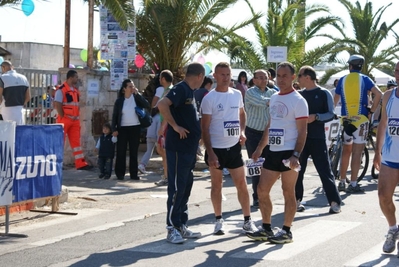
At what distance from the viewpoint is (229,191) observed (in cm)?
1342

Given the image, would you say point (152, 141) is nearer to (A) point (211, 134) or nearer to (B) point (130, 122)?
(B) point (130, 122)

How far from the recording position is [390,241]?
8.20 m

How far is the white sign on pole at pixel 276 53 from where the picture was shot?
72.1 ft

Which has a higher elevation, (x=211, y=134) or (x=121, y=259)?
(x=211, y=134)

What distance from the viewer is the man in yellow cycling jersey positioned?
12.9 metres

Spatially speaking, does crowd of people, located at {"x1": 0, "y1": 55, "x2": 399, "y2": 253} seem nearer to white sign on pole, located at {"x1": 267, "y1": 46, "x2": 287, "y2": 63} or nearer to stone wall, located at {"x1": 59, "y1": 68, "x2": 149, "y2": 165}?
stone wall, located at {"x1": 59, "y1": 68, "x2": 149, "y2": 165}

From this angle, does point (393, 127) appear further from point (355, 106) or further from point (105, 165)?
point (105, 165)

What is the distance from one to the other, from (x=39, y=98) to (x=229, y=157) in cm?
719

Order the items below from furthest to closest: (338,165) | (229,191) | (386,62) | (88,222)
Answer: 1. (386,62)
2. (338,165)
3. (229,191)
4. (88,222)

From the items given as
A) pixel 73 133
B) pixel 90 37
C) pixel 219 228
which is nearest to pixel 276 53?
pixel 90 37

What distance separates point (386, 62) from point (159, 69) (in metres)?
18.3

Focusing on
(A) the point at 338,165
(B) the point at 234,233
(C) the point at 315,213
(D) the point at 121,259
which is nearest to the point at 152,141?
(A) the point at 338,165

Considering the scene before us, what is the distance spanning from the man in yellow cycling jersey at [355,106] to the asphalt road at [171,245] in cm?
56

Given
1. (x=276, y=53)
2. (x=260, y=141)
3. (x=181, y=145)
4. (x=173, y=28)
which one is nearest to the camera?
(x=181, y=145)
